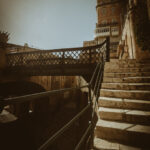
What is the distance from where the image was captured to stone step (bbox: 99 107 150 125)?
6.87 ft

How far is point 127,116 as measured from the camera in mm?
2203

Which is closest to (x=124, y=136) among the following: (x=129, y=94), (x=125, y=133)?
(x=125, y=133)

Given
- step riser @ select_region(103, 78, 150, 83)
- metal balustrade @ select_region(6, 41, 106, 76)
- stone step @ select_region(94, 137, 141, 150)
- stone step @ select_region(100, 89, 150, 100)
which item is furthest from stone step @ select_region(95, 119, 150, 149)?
metal balustrade @ select_region(6, 41, 106, 76)

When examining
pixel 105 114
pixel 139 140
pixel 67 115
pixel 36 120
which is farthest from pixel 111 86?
pixel 36 120

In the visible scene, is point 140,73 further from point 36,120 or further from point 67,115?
point 36,120

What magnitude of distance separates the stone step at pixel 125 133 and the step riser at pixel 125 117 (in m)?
0.11

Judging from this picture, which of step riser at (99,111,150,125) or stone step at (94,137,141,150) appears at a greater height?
step riser at (99,111,150,125)

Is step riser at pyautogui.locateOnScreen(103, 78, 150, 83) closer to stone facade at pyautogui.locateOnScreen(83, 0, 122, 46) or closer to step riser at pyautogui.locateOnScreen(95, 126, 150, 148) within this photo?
step riser at pyautogui.locateOnScreen(95, 126, 150, 148)

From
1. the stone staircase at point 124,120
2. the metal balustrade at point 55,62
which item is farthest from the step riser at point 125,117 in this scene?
the metal balustrade at point 55,62

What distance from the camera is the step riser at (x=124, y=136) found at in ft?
5.90

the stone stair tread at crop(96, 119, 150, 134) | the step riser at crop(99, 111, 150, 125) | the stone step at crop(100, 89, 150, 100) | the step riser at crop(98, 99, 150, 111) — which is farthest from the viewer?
the stone step at crop(100, 89, 150, 100)

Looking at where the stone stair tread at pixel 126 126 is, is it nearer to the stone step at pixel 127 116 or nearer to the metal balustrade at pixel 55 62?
the stone step at pixel 127 116

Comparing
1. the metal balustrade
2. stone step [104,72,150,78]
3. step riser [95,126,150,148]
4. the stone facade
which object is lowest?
step riser [95,126,150,148]

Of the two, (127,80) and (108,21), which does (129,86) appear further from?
(108,21)
